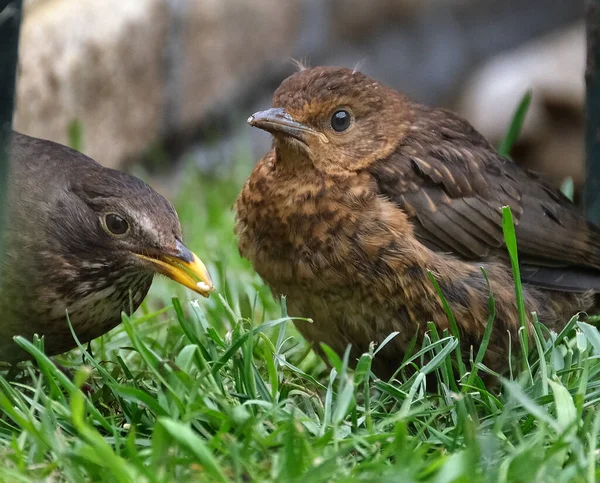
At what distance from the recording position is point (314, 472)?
2424 mm

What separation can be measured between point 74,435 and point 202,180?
12.1ft

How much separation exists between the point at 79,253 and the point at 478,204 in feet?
4.73

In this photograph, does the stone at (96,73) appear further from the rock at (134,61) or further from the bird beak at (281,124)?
the bird beak at (281,124)

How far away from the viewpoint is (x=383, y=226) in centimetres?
347

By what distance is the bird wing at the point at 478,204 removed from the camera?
11.8 ft

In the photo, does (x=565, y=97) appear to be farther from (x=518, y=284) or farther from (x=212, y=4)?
(x=518, y=284)

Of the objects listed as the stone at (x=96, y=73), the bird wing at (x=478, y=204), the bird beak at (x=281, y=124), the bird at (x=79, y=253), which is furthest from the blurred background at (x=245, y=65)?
the bird at (x=79, y=253)

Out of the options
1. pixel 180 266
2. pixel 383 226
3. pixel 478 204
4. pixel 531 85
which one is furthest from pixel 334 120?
pixel 531 85

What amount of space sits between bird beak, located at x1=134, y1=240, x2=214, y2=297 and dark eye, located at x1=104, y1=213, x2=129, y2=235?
0.09 metres

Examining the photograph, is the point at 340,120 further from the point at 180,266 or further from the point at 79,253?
the point at 79,253

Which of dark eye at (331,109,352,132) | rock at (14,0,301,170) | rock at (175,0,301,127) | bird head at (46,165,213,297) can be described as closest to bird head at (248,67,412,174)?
dark eye at (331,109,352,132)

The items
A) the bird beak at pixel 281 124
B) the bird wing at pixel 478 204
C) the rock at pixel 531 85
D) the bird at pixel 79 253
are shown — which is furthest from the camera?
the rock at pixel 531 85

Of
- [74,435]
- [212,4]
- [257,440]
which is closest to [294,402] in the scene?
[257,440]

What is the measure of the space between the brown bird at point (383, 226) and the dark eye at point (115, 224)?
0.54 meters
